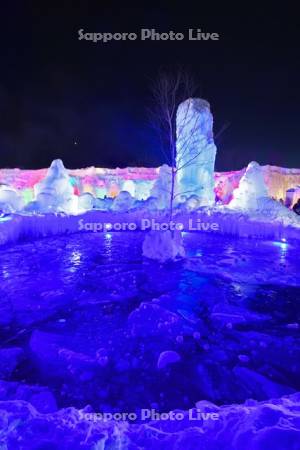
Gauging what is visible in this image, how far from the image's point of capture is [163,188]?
1945cm

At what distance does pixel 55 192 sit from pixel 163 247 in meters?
14.1

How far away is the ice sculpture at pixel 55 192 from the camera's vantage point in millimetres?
18594

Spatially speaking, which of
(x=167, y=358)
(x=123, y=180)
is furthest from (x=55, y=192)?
(x=167, y=358)

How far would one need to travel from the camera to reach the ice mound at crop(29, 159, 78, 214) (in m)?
18.6

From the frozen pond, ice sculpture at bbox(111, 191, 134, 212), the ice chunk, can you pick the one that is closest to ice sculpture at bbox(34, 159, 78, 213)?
ice sculpture at bbox(111, 191, 134, 212)

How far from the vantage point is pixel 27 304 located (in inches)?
186

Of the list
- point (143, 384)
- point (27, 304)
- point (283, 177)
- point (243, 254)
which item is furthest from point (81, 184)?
point (143, 384)

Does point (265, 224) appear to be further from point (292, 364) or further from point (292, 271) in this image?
point (292, 364)

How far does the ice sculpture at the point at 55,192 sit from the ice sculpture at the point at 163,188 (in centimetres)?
663

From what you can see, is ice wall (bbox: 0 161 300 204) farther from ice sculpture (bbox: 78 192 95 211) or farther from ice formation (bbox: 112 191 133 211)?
ice formation (bbox: 112 191 133 211)

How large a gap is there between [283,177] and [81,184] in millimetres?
19843

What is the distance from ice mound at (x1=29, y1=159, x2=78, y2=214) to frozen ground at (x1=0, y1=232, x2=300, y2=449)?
42.1 ft

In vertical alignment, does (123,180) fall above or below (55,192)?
above

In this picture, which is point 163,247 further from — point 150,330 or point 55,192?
point 55,192
